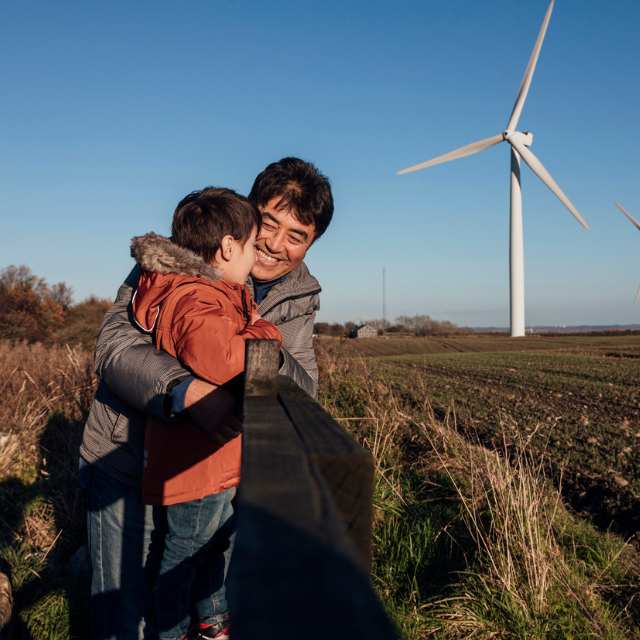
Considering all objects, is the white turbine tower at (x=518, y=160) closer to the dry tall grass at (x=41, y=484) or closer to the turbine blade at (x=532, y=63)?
the turbine blade at (x=532, y=63)

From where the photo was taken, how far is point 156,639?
8.79ft

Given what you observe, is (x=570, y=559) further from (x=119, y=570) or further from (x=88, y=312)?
(x=88, y=312)

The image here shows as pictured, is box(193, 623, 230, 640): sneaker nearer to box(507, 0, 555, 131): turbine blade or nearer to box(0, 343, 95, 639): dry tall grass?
box(0, 343, 95, 639): dry tall grass

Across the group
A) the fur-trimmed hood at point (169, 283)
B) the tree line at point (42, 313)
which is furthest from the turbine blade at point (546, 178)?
the fur-trimmed hood at point (169, 283)

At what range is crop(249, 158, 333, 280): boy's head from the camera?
10.8 ft

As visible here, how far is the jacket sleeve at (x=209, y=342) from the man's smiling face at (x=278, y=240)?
4.12ft

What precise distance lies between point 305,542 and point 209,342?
1.31 m

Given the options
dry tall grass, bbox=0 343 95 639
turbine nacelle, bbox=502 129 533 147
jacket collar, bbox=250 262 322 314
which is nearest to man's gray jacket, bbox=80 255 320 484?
jacket collar, bbox=250 262 322 314

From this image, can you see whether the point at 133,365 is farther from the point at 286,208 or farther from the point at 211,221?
the point at 286,208

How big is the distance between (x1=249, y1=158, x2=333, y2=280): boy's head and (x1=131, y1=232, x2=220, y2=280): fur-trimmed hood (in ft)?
2.94

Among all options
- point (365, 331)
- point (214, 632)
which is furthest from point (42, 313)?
point (365, 331)

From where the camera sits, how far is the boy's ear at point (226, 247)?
2.62 meters

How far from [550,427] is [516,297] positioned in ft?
108

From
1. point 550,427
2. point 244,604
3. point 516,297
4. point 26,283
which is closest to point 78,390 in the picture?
point 550,427
